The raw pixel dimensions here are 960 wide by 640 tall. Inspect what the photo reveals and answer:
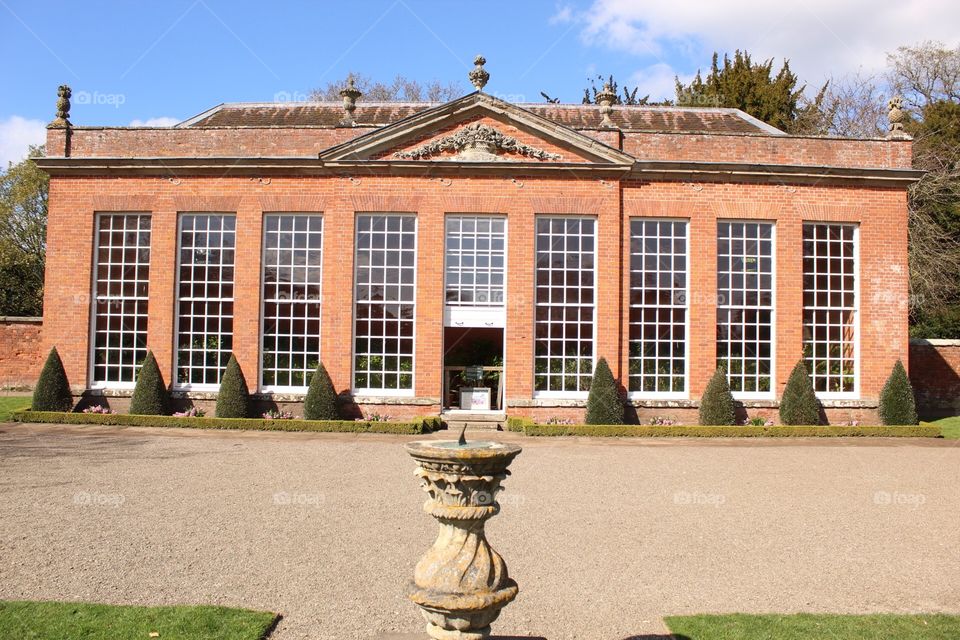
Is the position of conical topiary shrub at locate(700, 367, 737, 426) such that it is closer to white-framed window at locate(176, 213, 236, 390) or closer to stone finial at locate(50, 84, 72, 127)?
white-framed window at locate(176, 213, 236, 390)

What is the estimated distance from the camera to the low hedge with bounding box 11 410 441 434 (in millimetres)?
16578

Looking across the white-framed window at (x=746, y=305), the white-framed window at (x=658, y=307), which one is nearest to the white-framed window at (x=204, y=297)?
the white-framed window at (x=658, y=307)

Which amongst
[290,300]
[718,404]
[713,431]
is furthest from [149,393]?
[718,404]

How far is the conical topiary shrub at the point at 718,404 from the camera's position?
A: 56.8 feet

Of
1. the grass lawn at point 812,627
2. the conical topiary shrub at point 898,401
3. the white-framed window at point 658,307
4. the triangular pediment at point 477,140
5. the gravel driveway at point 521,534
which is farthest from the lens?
the white-framed window at point 658,307

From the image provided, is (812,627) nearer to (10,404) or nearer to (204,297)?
(204,297)

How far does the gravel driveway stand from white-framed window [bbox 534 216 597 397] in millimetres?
4864

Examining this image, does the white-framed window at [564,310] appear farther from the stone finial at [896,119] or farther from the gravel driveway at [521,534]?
the stone finial at [896,119]

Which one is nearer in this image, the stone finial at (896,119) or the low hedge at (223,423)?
the low hedge at (223,423)

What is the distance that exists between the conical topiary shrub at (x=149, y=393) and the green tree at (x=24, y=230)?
1855 cm

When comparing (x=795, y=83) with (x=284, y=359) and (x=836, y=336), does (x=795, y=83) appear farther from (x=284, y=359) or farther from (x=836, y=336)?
(x=284, y=359)

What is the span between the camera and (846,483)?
1118 centimetres

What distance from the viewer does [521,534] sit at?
314 inches

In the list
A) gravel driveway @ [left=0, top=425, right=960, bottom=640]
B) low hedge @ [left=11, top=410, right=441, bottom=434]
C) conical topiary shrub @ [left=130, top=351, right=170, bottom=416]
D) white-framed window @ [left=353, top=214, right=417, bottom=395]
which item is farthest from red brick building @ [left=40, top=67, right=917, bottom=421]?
gravel driveway @ [left=0, top=425, right=960, bottom=640]
